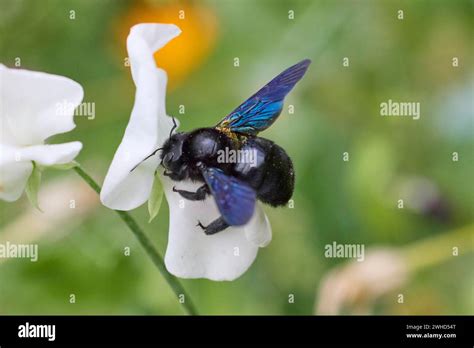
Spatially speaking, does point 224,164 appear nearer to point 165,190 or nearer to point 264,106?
point 165,190

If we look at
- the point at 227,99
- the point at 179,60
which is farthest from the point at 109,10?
the point at 227,99

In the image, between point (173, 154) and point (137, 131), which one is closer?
point (137, 131)

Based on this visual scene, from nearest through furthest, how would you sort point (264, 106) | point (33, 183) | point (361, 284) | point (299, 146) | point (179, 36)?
point (33, 183)
point (264, 106)
point (361, 284)
point (299, 146)
point (179, 36)

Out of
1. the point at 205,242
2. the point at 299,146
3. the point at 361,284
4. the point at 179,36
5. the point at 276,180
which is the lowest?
the point at 361,284

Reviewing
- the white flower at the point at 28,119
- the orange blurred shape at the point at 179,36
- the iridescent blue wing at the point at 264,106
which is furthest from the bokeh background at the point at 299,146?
the white flower at the point at 28,119

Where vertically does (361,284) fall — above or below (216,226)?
below

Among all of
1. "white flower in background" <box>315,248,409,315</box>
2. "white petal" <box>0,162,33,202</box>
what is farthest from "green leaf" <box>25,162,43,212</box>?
"white flower in background" <box>315,248,409,315</box>

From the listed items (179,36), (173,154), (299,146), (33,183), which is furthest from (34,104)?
(179,36)

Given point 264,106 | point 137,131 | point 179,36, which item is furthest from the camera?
point 179,36
